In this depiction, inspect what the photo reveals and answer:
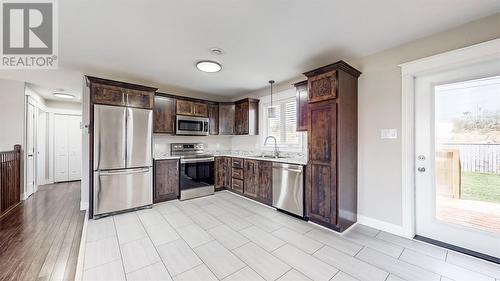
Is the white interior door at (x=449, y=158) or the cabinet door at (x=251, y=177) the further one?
the cabinet door at (x=251, y=177)

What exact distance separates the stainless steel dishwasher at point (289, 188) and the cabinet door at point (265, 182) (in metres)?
0.12

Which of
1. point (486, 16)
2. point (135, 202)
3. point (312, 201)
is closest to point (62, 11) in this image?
point (135, 202)

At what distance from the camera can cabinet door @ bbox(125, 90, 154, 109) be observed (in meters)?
3.53

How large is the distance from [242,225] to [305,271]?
4.05 ft

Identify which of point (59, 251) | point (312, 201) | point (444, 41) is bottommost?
point (59, 251)

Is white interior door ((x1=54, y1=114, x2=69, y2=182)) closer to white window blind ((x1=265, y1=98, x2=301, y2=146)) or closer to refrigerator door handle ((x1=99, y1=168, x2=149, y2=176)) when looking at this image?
refrigerator door handle ((x1=99, y1=168, x2=149, y2=176))

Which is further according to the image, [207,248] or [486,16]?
[207,248]

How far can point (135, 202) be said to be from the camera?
354 cm

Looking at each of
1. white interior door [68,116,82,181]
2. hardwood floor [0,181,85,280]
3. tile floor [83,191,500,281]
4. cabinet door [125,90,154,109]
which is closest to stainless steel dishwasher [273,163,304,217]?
tile floor [83,191,500,281]

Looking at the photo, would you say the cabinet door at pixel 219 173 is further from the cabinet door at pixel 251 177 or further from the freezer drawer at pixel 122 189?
the freezer drawer at pixel 122 189

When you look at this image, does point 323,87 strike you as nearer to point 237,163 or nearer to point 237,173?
point 237,163

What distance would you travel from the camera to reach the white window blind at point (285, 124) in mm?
4281

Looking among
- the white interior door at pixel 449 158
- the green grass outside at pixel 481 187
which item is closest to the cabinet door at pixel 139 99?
the white interior door at pixel 449 158

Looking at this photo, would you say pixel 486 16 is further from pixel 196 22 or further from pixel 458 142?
pixel 196 22
